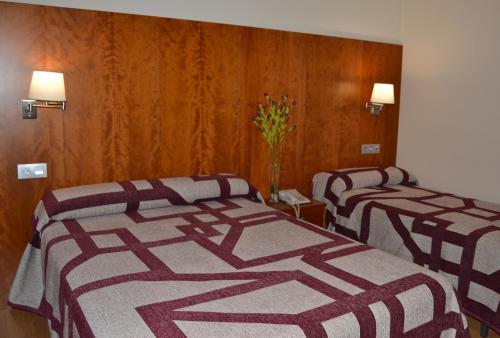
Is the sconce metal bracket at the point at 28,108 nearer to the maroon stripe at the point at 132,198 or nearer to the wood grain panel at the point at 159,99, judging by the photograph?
the wood grain panel at the point at 159,99

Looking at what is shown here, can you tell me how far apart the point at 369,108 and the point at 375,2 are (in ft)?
3.06

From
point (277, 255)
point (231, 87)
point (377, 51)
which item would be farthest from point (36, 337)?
point (377, 51)

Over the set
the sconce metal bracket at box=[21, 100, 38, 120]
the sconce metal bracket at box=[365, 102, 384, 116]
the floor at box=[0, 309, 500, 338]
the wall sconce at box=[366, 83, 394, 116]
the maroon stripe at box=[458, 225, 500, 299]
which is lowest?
the floor at box=[0, 309, 500, 338]

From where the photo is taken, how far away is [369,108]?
3.77m

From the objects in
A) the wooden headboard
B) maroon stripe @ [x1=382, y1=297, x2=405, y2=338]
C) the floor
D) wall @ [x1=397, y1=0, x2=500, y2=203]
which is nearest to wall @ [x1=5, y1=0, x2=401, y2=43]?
the wooden headboard

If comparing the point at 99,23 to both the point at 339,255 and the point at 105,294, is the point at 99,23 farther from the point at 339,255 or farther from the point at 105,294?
the point at 339,255

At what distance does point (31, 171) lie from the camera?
2.49 meters

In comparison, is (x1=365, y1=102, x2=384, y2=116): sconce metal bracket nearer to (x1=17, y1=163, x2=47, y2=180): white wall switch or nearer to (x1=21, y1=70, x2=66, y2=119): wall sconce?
(x1=21, y1=70, x2=66, y2=119): wall sconce

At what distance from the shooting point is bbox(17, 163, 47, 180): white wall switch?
2.47 m

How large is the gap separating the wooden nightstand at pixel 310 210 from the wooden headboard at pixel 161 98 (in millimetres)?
360

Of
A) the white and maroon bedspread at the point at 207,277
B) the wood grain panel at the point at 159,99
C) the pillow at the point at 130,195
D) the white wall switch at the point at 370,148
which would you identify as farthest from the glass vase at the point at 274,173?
the white wall switch at the point at 370,148

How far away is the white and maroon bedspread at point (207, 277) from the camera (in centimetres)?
129

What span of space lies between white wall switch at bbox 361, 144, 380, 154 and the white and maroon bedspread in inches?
66.1

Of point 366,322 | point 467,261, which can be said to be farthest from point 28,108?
point 467,261
